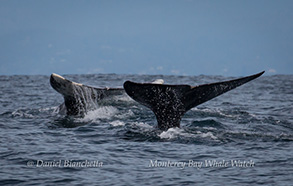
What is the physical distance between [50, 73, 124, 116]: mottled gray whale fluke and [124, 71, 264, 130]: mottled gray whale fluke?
269 centimetres

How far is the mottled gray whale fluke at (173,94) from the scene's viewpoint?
7.91 meters

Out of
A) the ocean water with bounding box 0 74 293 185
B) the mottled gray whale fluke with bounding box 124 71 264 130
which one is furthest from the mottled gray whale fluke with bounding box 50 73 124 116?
the mottled gray whale fluke with bounding box 124 71 264 130

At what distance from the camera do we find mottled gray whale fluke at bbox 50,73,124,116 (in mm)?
10422

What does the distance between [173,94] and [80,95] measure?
11.8 feet

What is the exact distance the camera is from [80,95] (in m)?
11.1

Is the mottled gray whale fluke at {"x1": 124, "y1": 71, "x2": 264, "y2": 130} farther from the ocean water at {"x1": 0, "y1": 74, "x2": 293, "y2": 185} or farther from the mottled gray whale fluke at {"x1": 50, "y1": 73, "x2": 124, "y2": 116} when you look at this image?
the mottled gray whale fluke at {"x1": 50, "y1": 73, "x2": 124, "y2": 116}

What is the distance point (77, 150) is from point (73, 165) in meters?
1.04

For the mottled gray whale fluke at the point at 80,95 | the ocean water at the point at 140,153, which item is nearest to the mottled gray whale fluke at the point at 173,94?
the ocean water at the point at 140,153

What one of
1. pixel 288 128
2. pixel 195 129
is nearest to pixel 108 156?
pixel 195 129

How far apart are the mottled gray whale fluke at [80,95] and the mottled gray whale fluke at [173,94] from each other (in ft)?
8.84

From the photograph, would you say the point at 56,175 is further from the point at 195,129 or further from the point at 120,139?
the point at 195,129

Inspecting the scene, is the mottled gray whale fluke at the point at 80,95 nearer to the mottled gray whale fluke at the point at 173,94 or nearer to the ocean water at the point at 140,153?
the ocean water at the point at 140,153

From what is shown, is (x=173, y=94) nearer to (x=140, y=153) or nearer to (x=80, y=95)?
(x=140, y=153)

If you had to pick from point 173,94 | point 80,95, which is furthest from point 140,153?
point 80,95
